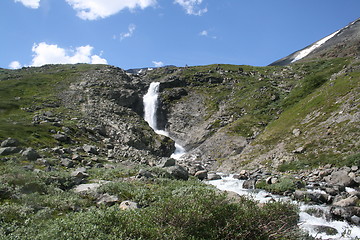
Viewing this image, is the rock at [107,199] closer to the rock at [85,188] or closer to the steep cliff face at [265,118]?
the rock at [85,188]

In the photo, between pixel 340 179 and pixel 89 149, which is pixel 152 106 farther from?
pixel 340 179

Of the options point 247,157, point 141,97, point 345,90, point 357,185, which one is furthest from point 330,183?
point 141,97

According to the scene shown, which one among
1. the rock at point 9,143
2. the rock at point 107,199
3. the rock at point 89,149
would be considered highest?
the rock at point 9,143

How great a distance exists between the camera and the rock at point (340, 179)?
867 inches

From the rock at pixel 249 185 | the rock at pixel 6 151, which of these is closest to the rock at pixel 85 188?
the rock at pixel 6 151

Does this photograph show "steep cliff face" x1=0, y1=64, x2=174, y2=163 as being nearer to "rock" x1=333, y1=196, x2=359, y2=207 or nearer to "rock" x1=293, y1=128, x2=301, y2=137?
"rock" x1=333, y1=196, x2=359, y2=207

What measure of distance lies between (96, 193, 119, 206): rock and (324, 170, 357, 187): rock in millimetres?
21376

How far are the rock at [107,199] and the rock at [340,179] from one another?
70.1ft

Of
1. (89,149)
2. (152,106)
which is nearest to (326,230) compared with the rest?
(89,149)

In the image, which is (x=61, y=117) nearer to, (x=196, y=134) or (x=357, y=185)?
(x=196, y=134)

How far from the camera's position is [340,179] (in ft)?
75.6

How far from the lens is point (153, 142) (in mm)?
52156

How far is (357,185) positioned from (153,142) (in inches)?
1503

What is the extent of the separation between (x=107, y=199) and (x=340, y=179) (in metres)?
22.9
